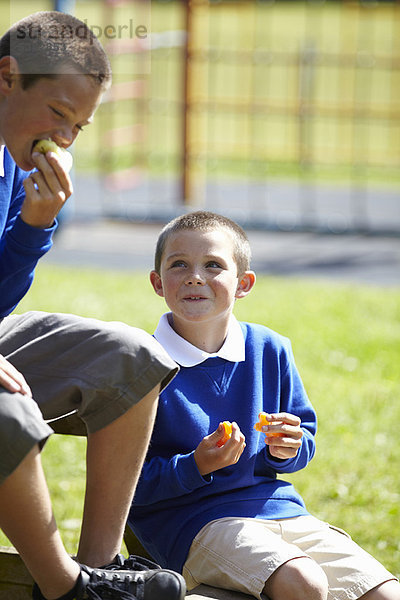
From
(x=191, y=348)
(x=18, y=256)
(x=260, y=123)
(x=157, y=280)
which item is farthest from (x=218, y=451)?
(x=260, y=123)

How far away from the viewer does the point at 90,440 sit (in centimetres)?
218

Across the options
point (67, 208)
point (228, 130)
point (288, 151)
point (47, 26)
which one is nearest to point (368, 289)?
point (67, 208)

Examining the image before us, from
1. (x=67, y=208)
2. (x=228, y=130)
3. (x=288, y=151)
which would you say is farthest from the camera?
(x=228, y=130)

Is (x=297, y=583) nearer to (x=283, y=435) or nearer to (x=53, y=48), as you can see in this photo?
(x=283, y=435)

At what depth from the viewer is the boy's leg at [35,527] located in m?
1.91

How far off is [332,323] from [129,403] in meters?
4.90

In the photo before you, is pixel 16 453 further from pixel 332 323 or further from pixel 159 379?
pixel 332 323

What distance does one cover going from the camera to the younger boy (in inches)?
89.8

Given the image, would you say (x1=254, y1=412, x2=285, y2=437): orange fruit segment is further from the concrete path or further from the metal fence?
the metal fence

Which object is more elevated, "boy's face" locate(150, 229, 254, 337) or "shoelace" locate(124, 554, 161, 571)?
"boy's face" locate(150, 229, 254, 337)

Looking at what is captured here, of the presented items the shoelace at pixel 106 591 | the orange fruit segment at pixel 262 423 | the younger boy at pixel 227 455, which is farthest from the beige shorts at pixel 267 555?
the shoelace at pixel 106 591

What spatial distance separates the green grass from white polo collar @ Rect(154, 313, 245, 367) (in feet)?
3.86

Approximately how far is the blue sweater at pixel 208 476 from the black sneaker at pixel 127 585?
0.33 metres

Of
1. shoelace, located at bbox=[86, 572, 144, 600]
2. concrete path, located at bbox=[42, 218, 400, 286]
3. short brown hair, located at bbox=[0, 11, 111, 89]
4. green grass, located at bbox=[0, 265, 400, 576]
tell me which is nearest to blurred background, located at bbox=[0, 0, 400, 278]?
concrete path, located at bbox=[42, 218, 400, 286]
